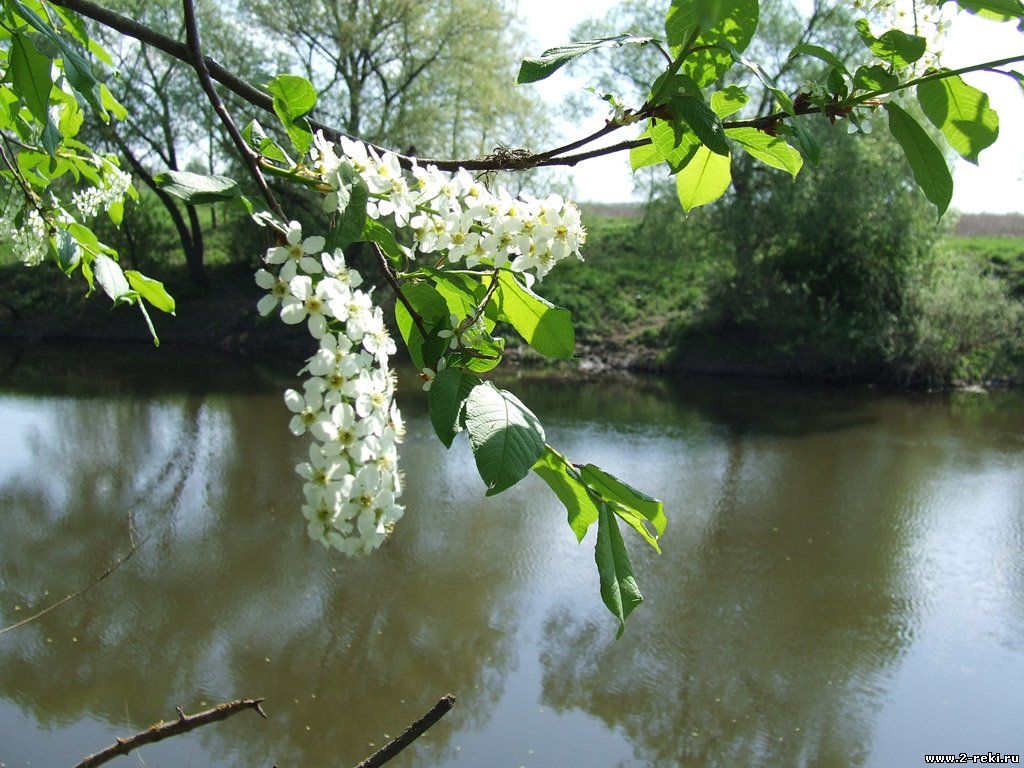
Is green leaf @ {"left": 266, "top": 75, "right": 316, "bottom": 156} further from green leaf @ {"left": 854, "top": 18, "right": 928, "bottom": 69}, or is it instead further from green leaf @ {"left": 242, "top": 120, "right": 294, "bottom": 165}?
green leaf @ {"left": 854, "top": 18, "right": 928, "bottom": 69}

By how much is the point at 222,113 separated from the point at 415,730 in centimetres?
71

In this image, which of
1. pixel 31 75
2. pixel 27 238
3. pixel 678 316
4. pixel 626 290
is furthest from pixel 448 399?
pixel 626 290

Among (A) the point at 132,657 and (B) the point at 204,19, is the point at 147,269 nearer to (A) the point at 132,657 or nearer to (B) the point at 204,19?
(B) the point at 204,19

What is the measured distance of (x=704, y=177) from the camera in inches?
41.3

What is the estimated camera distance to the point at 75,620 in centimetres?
662

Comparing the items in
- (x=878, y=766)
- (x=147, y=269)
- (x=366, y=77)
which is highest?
(x=366, y=77)

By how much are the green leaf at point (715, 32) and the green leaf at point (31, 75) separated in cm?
77

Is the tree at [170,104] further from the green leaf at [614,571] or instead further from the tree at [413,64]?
the green leaf at [614,571]

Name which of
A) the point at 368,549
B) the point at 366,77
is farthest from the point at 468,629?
the point at 366,77

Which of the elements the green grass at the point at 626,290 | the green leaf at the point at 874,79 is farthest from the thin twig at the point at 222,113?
the green grass at the point at 626,290

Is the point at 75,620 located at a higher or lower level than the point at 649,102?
lower

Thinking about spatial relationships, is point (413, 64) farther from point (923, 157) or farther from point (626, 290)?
point (923, 157)

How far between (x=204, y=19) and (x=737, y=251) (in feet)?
43.1

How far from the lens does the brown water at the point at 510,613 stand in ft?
18.5
